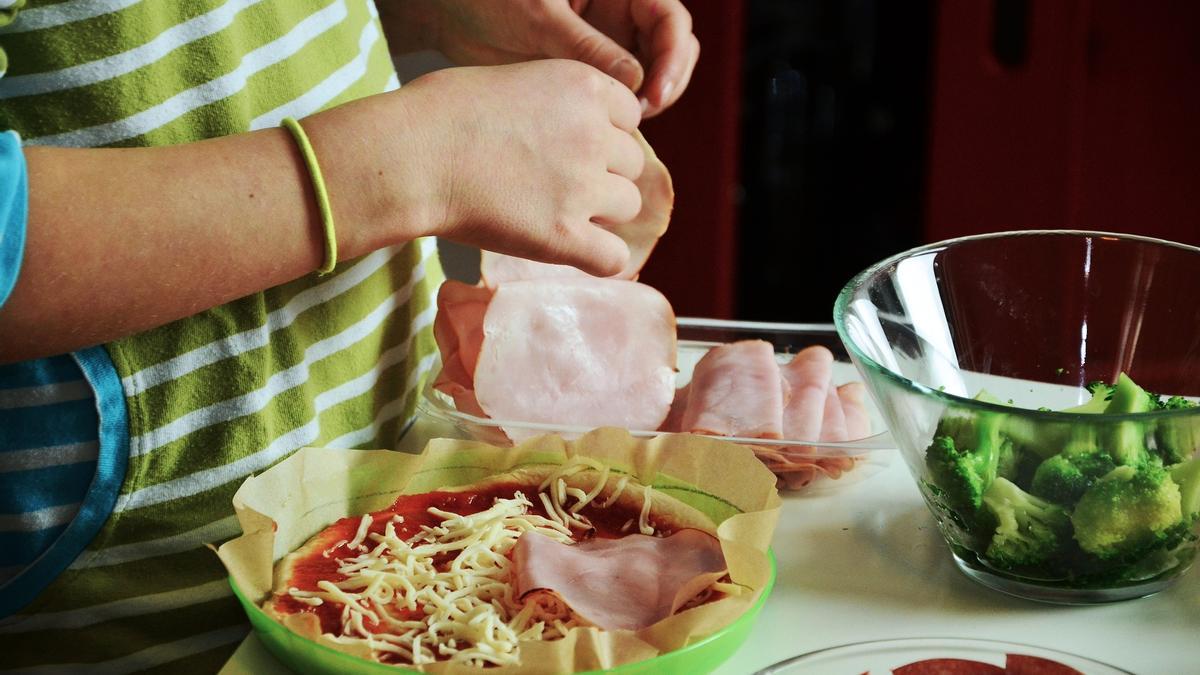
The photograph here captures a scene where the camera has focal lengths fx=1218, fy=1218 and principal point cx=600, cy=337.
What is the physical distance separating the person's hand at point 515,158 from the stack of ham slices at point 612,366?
10cm

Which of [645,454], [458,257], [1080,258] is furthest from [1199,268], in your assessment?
[458,257]

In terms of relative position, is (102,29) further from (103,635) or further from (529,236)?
(103,635)

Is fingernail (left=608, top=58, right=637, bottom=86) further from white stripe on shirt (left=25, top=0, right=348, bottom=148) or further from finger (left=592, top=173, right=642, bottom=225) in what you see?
white stripe on shirt (left=25, top=0, right=348, bottom=148)

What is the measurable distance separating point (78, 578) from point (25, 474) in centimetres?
8

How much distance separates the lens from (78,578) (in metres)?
0.83

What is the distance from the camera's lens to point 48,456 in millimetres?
796

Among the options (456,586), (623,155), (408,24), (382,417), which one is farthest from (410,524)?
(408,24)

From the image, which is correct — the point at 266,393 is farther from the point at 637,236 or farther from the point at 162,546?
the point at 637,236

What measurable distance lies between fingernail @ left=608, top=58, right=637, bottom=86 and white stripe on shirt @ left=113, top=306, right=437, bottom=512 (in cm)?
38

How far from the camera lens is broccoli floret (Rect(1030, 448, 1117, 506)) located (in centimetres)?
70

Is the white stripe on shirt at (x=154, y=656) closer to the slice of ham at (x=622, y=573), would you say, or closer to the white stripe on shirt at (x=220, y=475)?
the white stripe on shirt at (x=220, y=475)

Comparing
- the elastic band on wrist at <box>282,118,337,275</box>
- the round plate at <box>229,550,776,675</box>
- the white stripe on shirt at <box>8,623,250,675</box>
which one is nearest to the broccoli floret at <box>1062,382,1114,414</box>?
the round plate at <box>229,550,776,675</box>

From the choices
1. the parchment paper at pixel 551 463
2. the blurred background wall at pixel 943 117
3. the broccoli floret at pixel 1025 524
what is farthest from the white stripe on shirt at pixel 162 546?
the blurred background wall at pixel 943 117

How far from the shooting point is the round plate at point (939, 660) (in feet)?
1.96
